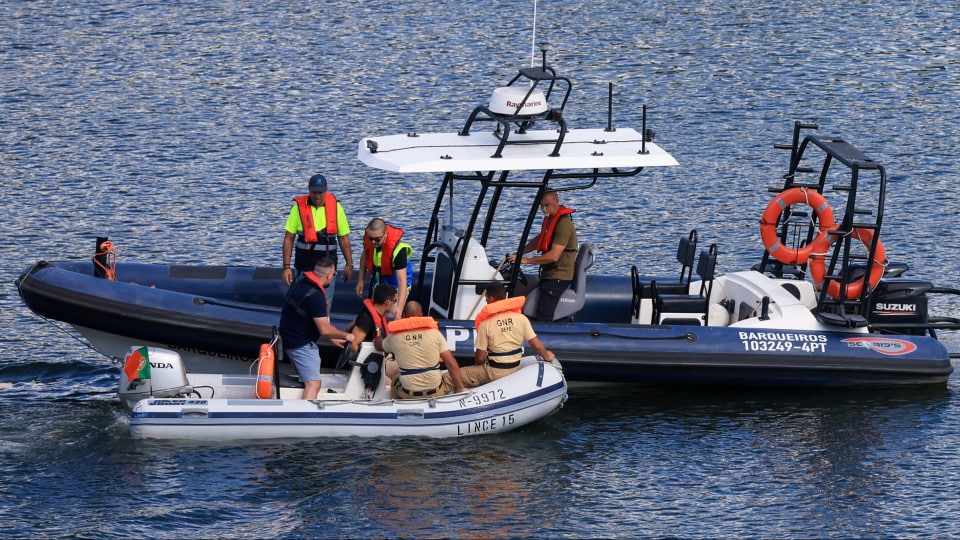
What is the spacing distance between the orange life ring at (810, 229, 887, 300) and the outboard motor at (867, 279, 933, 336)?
0.68 ft

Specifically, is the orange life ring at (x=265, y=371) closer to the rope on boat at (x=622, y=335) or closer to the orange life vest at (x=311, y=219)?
the orange life vest at (x=311, y=219)

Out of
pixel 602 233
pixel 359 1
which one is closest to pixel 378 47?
pixel 359 1

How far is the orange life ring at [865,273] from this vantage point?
12.7 m

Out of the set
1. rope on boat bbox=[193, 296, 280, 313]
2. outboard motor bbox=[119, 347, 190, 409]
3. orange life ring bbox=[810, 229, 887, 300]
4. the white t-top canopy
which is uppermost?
the white t-top canopy

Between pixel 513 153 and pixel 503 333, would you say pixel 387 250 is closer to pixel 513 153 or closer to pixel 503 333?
pixel 513 153

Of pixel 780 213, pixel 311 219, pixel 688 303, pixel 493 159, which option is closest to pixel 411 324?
pixel 493 159

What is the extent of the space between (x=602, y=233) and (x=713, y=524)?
7.37m

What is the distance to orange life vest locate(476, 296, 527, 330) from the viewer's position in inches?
453

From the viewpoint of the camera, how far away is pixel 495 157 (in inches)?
472

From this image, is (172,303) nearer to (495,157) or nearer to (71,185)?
(495,157)

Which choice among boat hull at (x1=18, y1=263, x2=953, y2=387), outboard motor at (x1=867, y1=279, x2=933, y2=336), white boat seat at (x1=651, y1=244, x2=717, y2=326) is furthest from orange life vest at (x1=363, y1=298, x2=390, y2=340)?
outboard motor at (x1=867, y1=279, x2=933, y2=336)

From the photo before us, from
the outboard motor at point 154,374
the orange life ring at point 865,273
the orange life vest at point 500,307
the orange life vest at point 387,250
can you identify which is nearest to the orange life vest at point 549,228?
the orange life vest at point 500,307

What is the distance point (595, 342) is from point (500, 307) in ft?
3.63

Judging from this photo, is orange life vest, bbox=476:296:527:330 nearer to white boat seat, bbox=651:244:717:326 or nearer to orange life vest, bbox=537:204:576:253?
orange life vest, bbox=537:204:576:253
